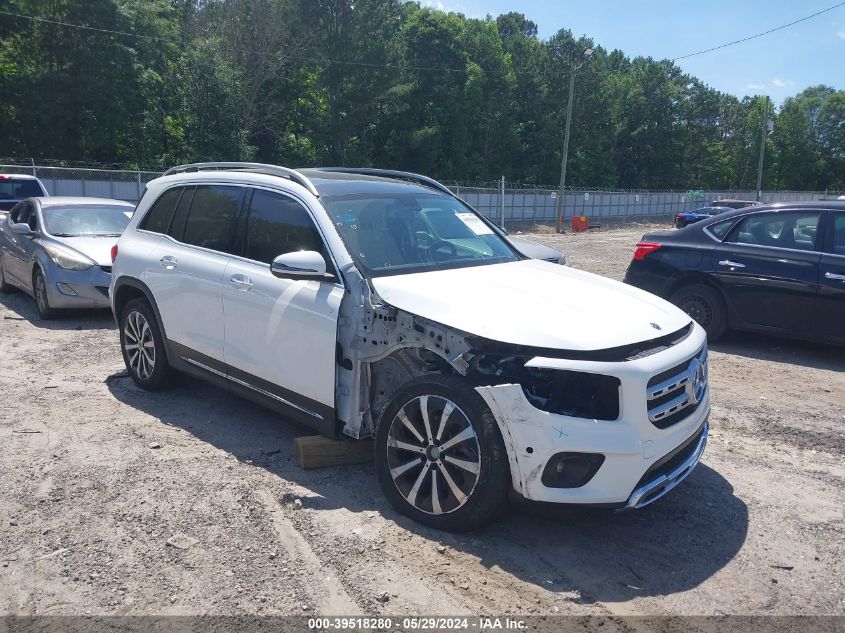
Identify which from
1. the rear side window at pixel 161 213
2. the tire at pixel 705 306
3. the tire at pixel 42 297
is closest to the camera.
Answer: the rear side window at pixel 161 213

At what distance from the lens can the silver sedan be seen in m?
9.05

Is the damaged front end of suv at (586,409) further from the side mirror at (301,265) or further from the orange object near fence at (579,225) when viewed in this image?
the orange object near fence at (579,225)

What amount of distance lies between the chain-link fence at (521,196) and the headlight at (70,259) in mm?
16440

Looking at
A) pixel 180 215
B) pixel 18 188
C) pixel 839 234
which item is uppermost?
pixel 18 188

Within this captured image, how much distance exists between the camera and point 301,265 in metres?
4.25

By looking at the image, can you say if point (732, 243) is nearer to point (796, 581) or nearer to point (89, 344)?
point (796, 581)

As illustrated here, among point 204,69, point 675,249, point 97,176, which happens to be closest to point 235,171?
point 675,249

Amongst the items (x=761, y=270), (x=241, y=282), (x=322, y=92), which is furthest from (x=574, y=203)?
(x=241, y=282)

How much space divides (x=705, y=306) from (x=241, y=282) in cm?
565

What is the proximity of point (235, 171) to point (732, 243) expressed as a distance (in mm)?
5624

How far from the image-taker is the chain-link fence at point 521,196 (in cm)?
2437

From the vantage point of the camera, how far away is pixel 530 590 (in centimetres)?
335

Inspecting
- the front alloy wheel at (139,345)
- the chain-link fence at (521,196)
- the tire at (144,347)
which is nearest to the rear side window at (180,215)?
the tire at (144,347)

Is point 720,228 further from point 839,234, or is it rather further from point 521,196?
point 521,196
